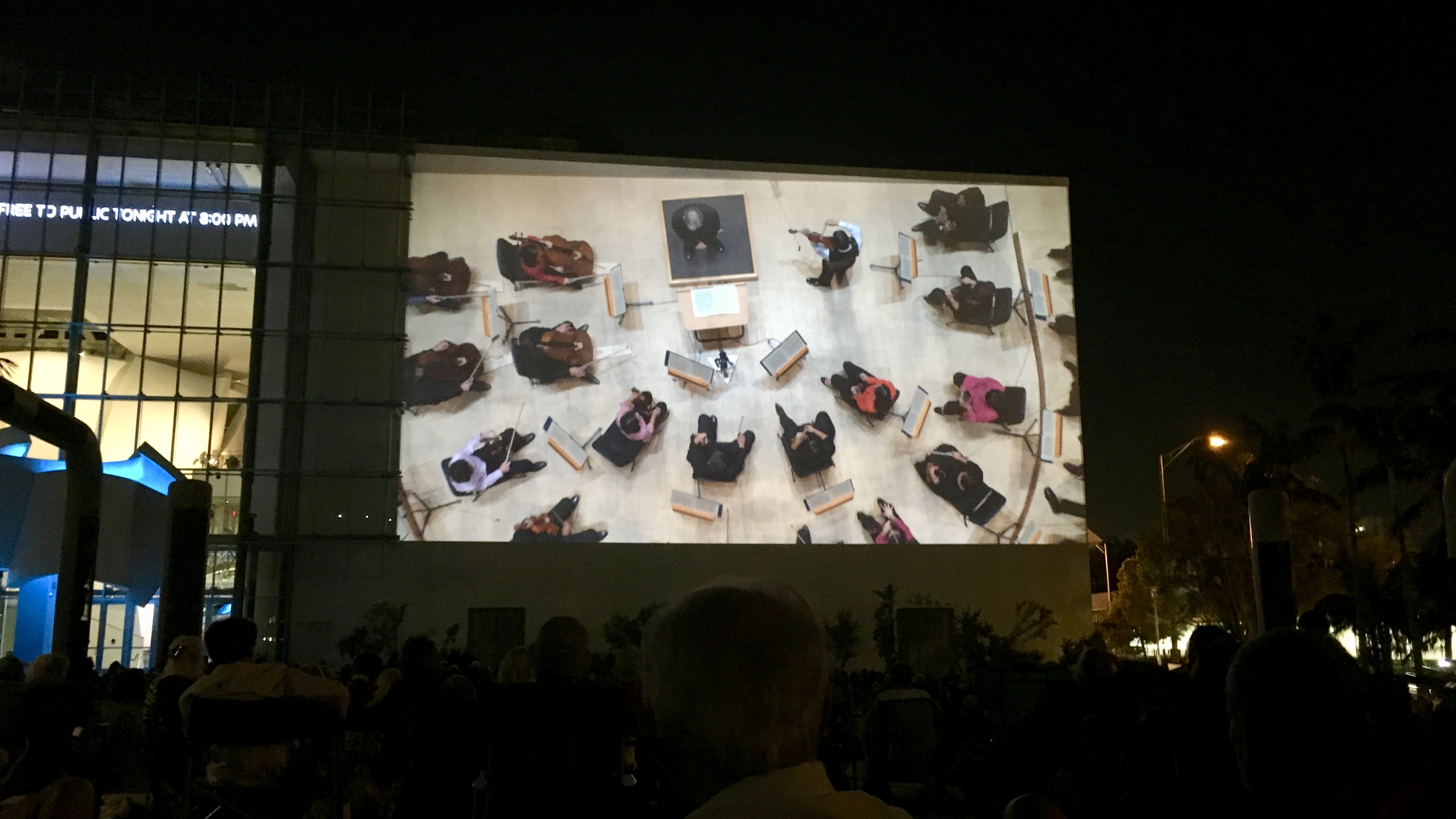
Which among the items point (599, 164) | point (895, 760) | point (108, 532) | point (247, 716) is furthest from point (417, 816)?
point (599, 164)

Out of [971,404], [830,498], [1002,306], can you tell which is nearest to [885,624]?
[830,498]

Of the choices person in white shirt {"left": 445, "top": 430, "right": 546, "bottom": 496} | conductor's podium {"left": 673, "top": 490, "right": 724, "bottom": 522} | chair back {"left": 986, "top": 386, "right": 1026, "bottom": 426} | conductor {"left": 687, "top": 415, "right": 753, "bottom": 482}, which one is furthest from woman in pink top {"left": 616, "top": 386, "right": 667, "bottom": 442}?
chair back {"left": 986, "top": 386, "right": 1026, "bottom": 426}

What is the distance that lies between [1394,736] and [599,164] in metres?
21.0

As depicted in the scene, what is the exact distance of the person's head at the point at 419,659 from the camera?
17.7 ft

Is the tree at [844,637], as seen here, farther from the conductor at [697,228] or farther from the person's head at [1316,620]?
the person's head at [1316,620]

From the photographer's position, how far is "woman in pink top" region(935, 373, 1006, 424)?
23.1m

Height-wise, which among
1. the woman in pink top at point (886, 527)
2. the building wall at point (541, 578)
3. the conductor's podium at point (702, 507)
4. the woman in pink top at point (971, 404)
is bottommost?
the building wall at point (541, 578)

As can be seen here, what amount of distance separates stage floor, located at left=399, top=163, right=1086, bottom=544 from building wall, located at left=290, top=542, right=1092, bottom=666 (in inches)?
20.9

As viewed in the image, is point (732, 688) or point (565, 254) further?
point (565, 254)

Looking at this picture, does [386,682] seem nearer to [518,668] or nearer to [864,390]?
[518,668]

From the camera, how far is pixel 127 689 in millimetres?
7129

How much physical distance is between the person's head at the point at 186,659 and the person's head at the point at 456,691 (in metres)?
1.21

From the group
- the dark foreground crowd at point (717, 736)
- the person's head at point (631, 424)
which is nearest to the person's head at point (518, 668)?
the dark foreground crowd at point (717, 736)

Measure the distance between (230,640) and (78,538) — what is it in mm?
7402
